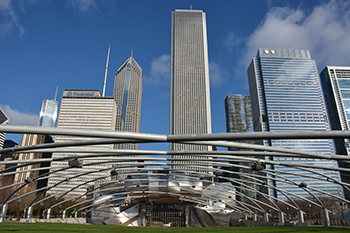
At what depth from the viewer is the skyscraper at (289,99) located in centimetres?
15412

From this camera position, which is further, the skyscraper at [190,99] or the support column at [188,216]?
the skyscraper at [190,99]

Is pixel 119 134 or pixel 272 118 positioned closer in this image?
pixel 119 134

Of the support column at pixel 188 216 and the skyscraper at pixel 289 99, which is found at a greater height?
the skyscraper at pixel 289 99

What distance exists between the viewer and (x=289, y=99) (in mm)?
165000

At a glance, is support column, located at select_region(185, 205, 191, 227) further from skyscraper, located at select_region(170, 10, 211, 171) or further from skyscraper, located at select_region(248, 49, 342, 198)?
skyscraper, located at select_region(170, 10, 211, 171)

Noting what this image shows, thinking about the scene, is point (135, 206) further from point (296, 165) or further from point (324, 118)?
point (324, 118)

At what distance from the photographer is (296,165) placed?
2025cm

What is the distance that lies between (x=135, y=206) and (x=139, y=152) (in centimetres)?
4360

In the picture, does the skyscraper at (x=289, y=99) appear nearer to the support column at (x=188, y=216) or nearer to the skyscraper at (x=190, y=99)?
the skyscraper at (x=190, y=99)

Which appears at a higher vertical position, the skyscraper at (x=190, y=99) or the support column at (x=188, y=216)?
the skyscraper at (x=190, y=99)

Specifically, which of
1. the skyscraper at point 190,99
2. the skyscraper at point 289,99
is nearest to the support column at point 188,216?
the skyscraper at point 289,99

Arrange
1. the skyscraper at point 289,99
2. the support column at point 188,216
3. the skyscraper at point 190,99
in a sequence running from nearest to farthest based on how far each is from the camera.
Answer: the support column at point 188,216 < the skyscraper at point 289,99 < the skyscraper at point 190,99

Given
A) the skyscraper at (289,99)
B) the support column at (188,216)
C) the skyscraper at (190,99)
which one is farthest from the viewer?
the skyscraper at (190,99)

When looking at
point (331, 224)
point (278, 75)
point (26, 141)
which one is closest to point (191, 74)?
point (278, 75)
